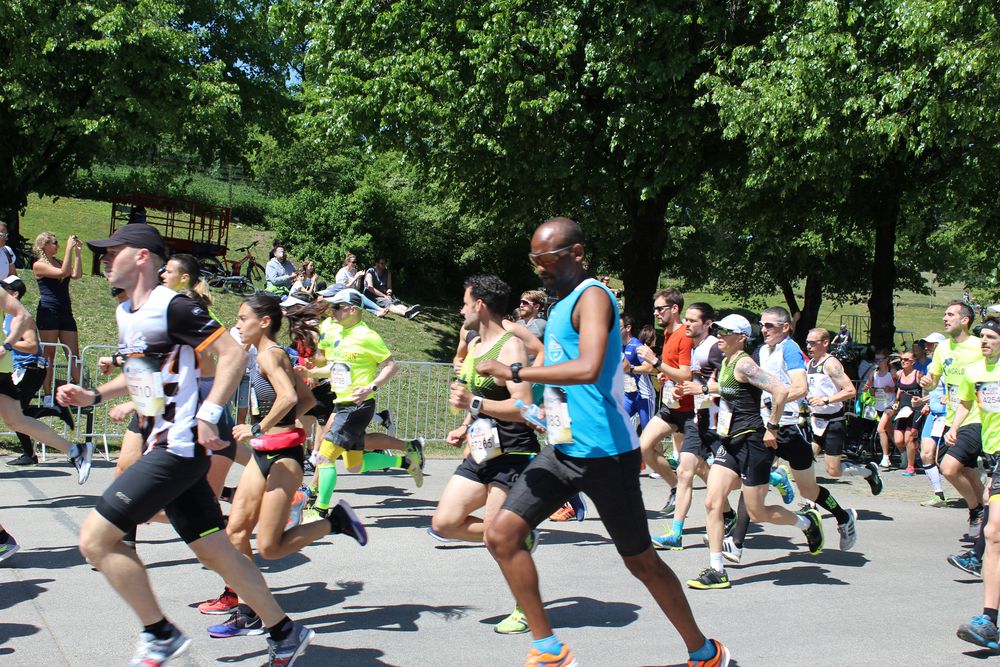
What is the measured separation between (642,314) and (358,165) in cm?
1343

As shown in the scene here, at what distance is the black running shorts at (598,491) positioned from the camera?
167 inches

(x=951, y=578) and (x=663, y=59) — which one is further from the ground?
(x=663, y=59)

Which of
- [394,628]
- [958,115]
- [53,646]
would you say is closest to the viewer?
[53,646]

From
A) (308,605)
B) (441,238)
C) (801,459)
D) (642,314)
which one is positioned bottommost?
(308,605)

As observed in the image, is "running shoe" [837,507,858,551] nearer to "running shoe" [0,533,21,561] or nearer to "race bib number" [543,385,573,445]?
"race bib number" [543,385,573,445]

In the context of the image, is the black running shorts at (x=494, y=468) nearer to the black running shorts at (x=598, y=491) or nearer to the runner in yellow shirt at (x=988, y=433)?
the black running shorts at (x=598, y=491)

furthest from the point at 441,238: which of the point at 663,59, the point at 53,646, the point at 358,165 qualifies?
the point at 53,646

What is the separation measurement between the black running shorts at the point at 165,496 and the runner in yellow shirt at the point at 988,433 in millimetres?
4103

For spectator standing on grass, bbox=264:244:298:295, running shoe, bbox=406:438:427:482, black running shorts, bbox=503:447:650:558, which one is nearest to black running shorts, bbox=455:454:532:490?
black running shorts, bbox=503:447:650:558

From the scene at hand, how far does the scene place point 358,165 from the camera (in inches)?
1189

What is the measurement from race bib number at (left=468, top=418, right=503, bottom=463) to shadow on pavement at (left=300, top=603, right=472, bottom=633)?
3.02 ft

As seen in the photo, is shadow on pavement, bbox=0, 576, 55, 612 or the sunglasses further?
shadow on pavement, bbox=0, 576, 55, 612

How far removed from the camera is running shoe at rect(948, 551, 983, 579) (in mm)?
6934

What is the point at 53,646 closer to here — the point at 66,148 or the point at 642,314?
the point at 642,314
